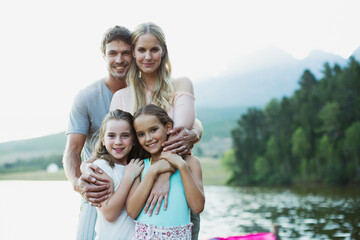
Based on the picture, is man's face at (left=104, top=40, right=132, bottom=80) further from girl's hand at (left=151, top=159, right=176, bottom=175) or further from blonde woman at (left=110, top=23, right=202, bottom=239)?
girl's hand at (left=151, top=159, right=176, bottom=175)

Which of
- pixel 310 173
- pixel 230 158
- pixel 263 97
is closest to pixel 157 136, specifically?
pixel 310 173

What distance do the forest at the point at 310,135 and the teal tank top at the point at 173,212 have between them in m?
49.8

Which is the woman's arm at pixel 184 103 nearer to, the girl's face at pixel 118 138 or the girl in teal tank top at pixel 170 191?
the girl in teal tank top at pixel 170 191

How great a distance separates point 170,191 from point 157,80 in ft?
2.92

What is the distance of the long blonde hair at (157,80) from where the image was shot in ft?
9.44

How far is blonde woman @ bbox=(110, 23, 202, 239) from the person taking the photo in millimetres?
2812

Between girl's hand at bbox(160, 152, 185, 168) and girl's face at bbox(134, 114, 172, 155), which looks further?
girl's face at bbox(134, 114, 172, 155)

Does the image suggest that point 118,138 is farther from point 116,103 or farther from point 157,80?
point 157,80

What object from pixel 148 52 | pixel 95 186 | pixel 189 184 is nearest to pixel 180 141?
pixel 189 184

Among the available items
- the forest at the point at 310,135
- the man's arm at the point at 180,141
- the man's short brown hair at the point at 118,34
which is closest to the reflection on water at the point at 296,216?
the forest at the point at 310,135

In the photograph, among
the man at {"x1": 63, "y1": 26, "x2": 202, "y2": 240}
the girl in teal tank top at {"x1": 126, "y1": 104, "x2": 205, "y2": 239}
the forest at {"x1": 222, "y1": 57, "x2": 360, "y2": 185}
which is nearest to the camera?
the girl in teal tank top at {"x1": 126, "y1": 104, "x2": 205, "y2": 239}

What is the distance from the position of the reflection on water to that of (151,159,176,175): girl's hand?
21.0 meters

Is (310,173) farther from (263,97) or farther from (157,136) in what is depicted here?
(263,97)

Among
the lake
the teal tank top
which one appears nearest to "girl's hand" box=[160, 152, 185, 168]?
the teal tank top
